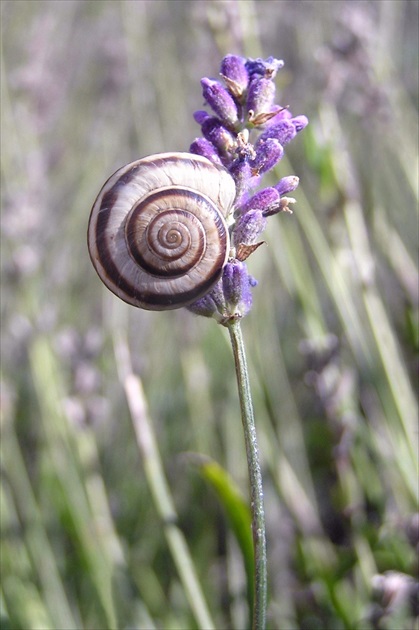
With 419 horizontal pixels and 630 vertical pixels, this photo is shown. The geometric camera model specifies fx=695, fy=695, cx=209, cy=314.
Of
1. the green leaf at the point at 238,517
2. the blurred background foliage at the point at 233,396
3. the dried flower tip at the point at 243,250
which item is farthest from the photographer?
the blurred background foliage at the point at 233,396

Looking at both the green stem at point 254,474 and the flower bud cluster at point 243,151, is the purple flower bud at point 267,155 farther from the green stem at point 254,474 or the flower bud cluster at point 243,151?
the green stem at point 254,474

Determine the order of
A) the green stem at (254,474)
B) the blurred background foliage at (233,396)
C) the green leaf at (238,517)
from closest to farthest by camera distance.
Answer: the green stem at (254,474) < the green leaf at (238,517) < the blurred background foliage at (233,396)

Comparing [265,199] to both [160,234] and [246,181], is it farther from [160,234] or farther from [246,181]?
[160,234]

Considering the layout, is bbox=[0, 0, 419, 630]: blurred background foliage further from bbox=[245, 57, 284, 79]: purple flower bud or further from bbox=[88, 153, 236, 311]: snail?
bbox=[245, 57, 284, 79]: purple flower bud

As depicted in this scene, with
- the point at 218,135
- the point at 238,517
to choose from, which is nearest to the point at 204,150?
the point at 218,135

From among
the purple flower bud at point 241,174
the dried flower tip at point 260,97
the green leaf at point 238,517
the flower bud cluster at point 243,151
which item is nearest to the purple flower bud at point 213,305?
the flower bud cluster at point 243,151
